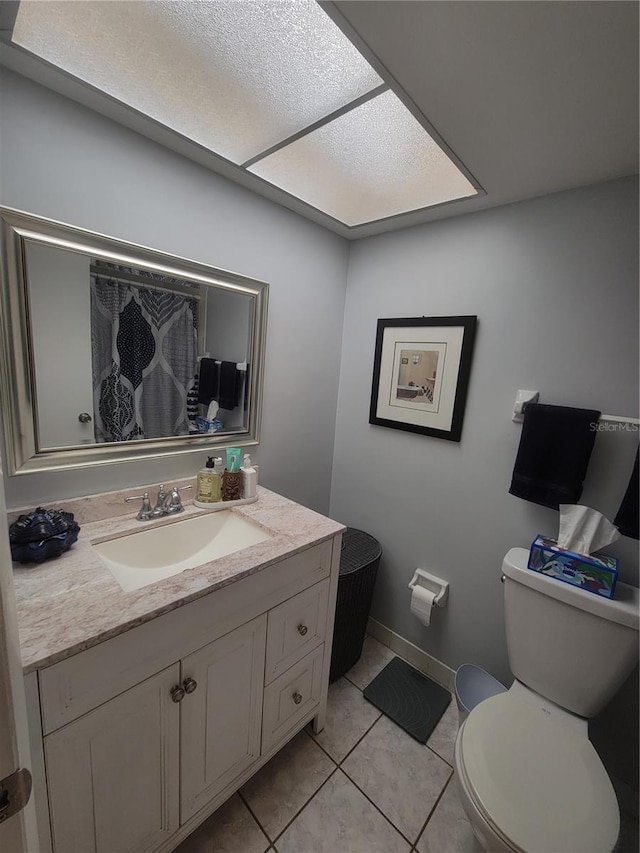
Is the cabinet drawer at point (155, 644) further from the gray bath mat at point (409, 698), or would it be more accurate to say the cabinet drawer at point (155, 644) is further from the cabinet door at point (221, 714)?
the gray bath mat at point (409, 698)

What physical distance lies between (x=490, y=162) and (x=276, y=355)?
109cm

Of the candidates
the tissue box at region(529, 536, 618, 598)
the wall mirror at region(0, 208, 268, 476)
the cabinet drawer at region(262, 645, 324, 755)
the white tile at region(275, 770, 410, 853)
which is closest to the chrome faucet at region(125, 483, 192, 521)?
the wall mirror at region(0, 208, 268, 476)

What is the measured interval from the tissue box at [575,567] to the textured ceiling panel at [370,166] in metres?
1.38

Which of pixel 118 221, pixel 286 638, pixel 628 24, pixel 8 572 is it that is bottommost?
pixel 286 638

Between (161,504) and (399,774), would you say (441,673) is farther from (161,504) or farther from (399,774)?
(161,504)

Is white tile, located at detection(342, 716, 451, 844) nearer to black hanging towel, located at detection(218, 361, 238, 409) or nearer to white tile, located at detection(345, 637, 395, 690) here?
white tile, located at detection(345, 637, 395, 690)

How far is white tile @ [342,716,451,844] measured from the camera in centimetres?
121

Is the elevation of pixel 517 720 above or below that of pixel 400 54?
below

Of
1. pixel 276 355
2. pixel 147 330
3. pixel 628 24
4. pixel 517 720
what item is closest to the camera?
pixel 628 24

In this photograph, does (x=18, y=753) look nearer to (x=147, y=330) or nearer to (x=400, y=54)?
(x=147, y=330)

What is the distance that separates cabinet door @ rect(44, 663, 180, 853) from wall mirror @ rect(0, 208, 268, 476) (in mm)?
720

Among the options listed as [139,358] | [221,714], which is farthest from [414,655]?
[139,358]

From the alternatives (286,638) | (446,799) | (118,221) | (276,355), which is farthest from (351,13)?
(446,799)

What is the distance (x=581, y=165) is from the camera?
112cm
